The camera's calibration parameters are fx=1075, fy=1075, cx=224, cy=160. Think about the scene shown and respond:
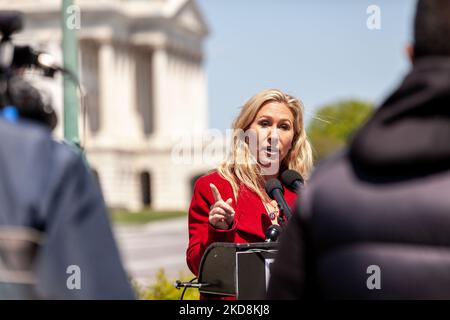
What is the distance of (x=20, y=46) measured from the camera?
3113mm

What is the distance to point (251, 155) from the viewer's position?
5574mm

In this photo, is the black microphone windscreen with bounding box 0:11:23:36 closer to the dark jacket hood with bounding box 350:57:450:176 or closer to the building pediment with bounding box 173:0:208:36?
the dark jacket hood with bounding box 350:57:450:176

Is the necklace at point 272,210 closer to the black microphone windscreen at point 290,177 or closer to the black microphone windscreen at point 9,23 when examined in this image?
the black microphone windscreen at point 290,177

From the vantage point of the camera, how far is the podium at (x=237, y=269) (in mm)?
4324

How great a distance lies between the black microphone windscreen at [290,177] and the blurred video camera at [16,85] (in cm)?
234

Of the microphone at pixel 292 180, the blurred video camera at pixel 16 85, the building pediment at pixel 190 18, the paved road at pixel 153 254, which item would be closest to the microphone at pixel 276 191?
the microphone at pixel 292 180

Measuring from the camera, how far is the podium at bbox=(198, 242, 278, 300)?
432cm

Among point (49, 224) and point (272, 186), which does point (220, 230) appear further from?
point (49, 224)

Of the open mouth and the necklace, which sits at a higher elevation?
the open mouth

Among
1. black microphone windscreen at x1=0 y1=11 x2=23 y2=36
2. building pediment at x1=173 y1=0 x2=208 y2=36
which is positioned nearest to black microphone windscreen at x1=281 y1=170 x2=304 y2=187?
black microphone windscreen at x1=0 y1=11 x2=23 y2=36

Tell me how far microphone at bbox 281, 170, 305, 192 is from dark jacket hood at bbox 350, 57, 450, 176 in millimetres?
2664

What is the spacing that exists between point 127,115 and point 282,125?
278 feet
